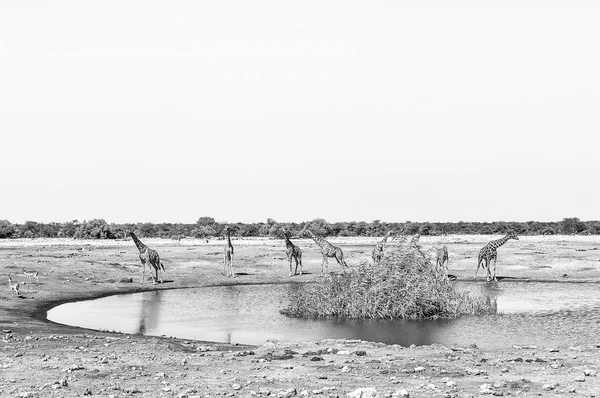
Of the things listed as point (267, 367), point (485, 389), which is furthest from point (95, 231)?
point (485, 389)

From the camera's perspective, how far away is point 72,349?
16.0 meters

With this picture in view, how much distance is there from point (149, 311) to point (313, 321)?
6.02 meters

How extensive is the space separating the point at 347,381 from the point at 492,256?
2677 centimetres

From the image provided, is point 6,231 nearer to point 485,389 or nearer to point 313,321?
point 313,321

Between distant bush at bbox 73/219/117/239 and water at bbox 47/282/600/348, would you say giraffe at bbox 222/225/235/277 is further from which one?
distant bush at bbox 73/219/117/239

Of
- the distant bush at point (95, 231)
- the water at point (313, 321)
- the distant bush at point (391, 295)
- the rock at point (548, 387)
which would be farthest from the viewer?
the distant bush at point (95, 231)

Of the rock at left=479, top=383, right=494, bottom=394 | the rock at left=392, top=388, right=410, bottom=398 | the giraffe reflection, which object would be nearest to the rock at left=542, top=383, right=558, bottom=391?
the rock at left=479, top=383, right=494, bottom=394

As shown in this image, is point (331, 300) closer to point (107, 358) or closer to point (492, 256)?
Answer: point (107, 358)

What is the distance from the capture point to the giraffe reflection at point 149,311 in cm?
2248

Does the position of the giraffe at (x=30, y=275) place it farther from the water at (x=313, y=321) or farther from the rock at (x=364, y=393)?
the rock at (x=364, y=393)

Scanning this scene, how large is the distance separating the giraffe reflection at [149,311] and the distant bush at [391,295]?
14.0ft

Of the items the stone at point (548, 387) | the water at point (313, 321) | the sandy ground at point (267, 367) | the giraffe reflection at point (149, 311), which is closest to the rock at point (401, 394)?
the sandy ground at point (267, 367)

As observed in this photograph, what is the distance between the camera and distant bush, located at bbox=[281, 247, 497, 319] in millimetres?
23797

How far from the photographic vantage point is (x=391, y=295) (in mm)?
23828
